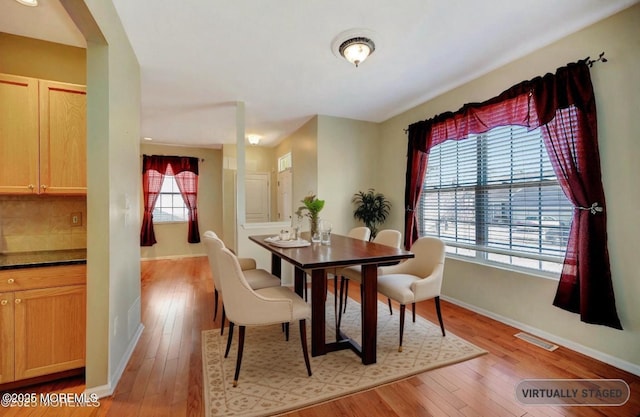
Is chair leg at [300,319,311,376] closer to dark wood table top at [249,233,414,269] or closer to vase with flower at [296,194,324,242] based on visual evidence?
dark wood table top at [249,233,414,269]

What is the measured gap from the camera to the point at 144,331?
9.15 ft

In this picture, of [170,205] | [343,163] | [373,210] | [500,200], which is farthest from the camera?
[170,205]

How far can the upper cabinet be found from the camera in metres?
1.96

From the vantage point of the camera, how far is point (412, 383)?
1.96 meters

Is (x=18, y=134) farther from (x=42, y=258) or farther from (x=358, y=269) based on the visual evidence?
(x=358, y=269)

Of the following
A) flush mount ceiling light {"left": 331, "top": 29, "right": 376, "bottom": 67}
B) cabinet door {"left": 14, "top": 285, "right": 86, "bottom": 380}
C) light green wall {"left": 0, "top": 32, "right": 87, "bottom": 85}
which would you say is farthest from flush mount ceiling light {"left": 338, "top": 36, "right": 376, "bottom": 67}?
cabinet door {"left": 14, "top": 285, "right": 86, "bottom": 380}

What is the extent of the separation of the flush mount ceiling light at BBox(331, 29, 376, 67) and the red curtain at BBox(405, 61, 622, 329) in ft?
5.13

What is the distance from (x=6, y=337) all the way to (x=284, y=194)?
197 inches

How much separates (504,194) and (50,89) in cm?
413

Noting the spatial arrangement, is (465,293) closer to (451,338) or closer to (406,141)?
(451,338)

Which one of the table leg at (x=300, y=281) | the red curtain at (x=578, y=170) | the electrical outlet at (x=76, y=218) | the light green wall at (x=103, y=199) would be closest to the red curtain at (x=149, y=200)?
the electrical outlet at (x=76, y=218)

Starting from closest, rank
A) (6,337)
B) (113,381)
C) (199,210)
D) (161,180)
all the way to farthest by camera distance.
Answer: (6,337) → (113,381) → (161,180) → (199,210)

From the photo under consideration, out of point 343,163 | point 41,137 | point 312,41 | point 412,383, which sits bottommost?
point 412,383

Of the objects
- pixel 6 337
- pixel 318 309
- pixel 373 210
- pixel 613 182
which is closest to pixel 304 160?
pixel 373 210
